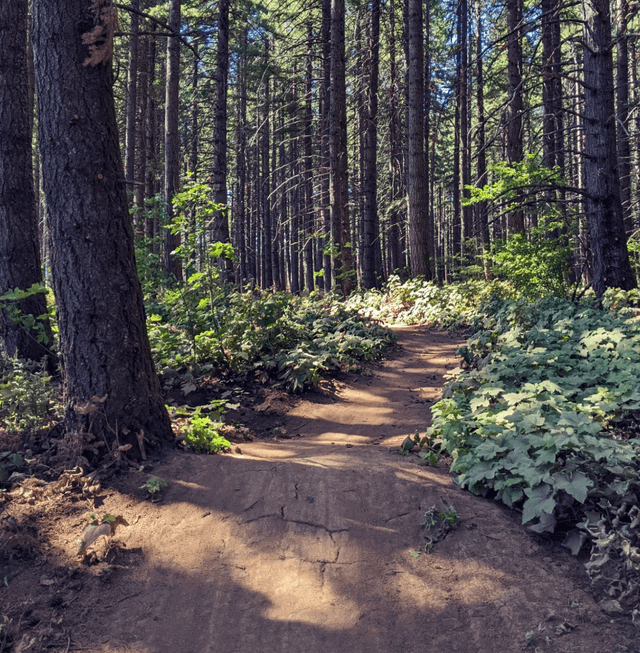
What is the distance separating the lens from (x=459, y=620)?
316 centimetres

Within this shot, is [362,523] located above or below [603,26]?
below

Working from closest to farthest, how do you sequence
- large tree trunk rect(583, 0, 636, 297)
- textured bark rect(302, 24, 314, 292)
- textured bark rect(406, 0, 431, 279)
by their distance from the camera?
large tree trunk rect(583, 0, 636, 297) < textured bark rect(406, 0, 431, 279) < textured bark rect(302, 24, 314, 292)

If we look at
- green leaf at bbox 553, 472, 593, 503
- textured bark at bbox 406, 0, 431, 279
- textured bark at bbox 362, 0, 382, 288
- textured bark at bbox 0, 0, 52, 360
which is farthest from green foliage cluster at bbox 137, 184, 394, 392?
textured bark at bbox 362, 0, 382, 288

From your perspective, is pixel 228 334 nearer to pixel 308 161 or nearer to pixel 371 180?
pixel 371 180

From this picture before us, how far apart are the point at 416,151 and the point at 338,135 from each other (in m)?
2.05

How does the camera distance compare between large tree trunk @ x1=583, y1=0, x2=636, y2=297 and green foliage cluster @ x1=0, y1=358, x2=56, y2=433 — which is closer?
green foliage cluster @ x1=0, y1=358, x2=56, y2=433

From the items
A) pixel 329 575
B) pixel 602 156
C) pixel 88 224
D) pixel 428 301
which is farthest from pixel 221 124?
pixel 329 575

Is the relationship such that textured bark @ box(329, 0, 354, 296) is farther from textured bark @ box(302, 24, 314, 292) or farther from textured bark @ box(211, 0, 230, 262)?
textured bark @ box(302, 24, 314, 292)

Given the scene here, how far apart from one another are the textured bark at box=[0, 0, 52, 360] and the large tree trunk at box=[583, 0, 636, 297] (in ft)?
25.6

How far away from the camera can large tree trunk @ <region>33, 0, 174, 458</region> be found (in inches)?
171

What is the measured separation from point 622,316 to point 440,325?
5047mm

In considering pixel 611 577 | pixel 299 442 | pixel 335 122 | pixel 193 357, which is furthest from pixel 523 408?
pixel 335 122

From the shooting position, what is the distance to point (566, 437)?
3768 millimetres

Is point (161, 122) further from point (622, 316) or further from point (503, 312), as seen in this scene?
point (622, 316)
